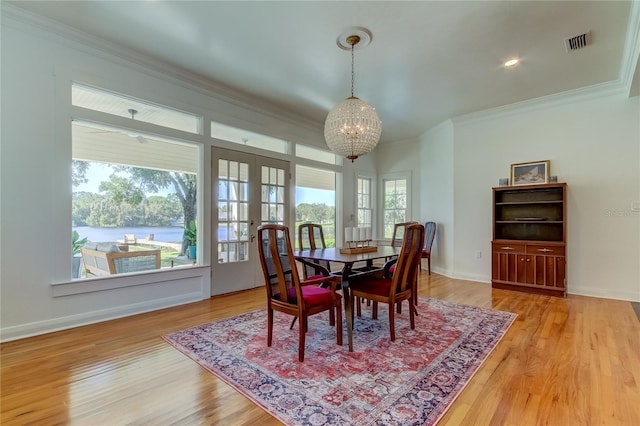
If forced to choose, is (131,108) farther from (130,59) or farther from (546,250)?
(546,250)

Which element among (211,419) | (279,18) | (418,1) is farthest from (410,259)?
(279,18)

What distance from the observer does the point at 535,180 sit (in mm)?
4621

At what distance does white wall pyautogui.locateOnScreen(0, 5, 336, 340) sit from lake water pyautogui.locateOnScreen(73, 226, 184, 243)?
2.16 metres

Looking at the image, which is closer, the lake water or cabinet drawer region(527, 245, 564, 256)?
cabinet drawer region(527, 245, 564, 256)

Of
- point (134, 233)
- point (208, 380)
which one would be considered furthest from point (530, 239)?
point (134, 233)

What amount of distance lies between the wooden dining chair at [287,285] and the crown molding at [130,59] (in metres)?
2.61

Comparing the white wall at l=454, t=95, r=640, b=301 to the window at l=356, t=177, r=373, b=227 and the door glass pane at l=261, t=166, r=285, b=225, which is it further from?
the door glass pane at l=261, t=166, r=285, b=225

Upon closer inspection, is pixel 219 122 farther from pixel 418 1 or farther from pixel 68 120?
pixel 418 1

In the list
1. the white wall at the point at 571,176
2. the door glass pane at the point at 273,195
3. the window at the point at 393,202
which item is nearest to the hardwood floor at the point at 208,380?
the white wall at the point at 571,176

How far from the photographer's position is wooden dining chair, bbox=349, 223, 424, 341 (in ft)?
8.81

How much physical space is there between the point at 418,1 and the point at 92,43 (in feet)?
10.6

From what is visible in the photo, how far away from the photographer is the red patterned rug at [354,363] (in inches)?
68.2

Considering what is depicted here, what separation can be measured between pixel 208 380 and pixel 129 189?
449 centimetres

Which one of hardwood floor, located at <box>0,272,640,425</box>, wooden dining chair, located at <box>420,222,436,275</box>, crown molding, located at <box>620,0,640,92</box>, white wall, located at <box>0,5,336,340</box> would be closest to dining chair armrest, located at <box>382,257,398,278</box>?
hardwood floor, located at <box>0,272,640,425</box>
